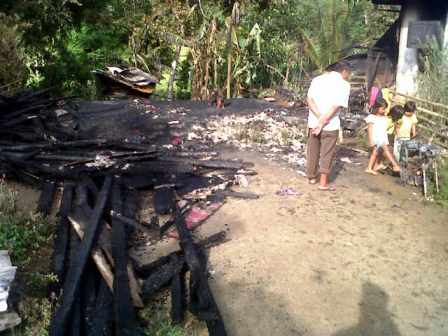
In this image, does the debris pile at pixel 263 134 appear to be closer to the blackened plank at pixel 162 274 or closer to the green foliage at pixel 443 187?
the green foliage at pixel 443 187

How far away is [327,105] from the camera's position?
5766 millimetres

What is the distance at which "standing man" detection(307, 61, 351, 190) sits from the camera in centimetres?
571

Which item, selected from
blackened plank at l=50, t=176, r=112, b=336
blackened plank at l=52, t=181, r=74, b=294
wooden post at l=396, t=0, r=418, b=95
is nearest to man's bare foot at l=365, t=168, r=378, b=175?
blackened plank at l=50, t=176, r=112, b=336

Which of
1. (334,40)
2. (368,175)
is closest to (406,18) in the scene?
(334,40)

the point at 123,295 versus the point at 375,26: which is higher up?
the point at 375,26

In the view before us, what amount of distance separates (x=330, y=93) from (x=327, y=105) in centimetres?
16

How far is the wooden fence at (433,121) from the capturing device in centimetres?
695

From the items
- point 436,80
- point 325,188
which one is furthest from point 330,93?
point 436,80

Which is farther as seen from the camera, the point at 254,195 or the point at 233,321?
the point at 254,195

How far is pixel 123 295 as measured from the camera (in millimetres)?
3428

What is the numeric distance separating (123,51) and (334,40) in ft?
25.3

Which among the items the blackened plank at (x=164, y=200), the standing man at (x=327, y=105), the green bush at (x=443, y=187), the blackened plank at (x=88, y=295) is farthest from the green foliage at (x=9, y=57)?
the green bush at (x=443, y=187)

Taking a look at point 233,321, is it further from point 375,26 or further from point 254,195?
point 375,26

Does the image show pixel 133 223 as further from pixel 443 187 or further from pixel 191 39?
pixel 191 39
